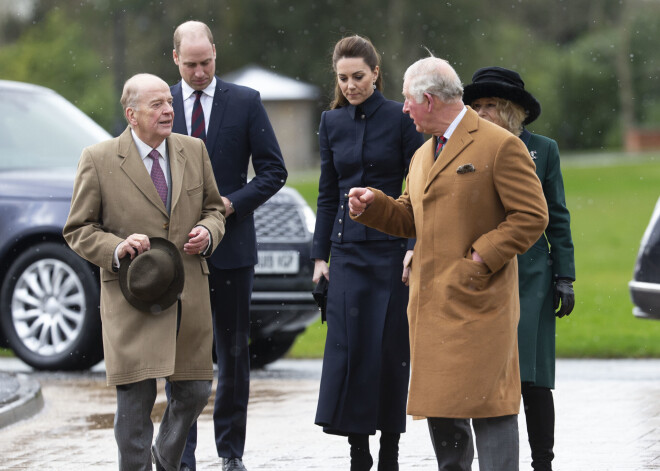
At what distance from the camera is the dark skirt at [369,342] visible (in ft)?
20.9

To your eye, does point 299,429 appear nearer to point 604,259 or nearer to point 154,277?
point 154,277

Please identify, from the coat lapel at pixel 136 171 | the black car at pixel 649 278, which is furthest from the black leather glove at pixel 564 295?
the black car at pixel 649 278

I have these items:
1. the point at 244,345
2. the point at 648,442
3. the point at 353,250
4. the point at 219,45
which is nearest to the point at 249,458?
the point at 244,345

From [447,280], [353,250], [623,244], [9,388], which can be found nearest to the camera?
[447,280]

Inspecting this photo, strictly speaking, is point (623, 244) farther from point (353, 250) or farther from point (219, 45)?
point (219, 45)

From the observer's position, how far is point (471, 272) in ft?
16.9

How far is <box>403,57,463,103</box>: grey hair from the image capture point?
5258 mm

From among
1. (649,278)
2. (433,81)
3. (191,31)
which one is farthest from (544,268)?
(649,278)

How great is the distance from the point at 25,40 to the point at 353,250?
4926 cm

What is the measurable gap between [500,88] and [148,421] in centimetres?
206

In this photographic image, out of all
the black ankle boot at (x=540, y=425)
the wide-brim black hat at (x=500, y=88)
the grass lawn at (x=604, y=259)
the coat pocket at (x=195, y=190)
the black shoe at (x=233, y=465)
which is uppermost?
the wide-brim black hat at (x=500, y=88)

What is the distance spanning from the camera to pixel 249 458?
7227 mm

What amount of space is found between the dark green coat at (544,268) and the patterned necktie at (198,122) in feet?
5.07

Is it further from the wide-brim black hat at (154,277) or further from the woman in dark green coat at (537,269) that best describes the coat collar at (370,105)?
the wide-brim black hat at (154,277)
